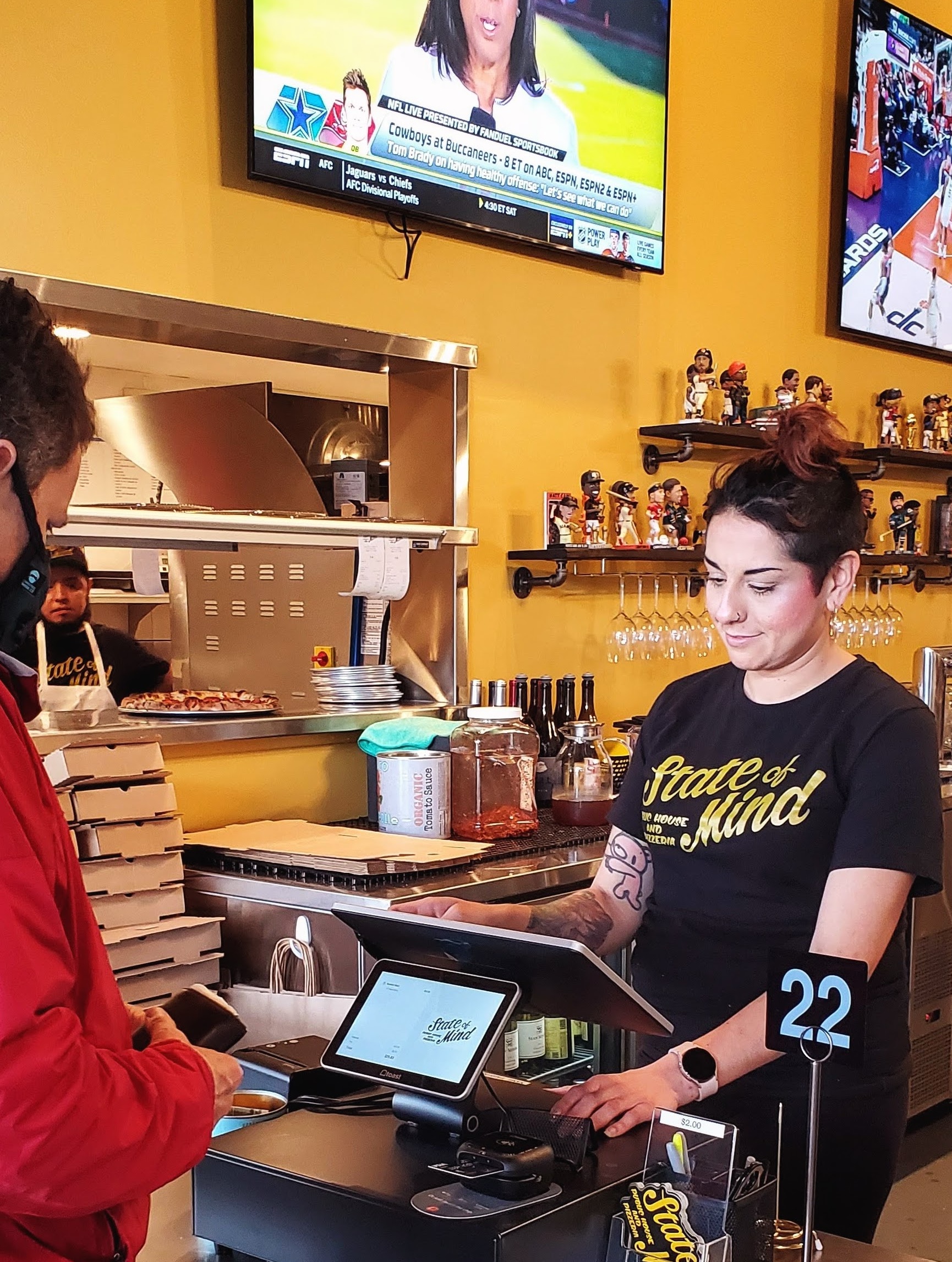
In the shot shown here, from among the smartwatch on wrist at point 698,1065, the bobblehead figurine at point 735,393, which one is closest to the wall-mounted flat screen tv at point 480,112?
the bobblehead figurine at point 735,393

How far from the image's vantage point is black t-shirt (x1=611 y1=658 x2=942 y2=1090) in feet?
6.06

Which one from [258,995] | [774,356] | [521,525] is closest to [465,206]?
[521,525]

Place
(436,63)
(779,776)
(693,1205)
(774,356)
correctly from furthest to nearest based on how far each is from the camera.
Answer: (774,356)
(436,63)
(779,776)
(693,1205)

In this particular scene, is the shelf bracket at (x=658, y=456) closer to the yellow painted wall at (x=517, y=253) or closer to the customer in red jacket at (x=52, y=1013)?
the yellow painted wall at (x=517, y=253)

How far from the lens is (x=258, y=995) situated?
278cm

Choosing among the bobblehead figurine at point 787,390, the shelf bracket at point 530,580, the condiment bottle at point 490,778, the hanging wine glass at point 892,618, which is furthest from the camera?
the hanging wine glass at point 892,618

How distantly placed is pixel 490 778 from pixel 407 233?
1358 millimetres

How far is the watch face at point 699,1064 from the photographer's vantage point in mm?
1439

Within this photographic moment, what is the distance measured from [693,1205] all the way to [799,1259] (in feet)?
0.88

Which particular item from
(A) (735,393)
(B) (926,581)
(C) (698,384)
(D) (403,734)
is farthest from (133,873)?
(B) (926,581)

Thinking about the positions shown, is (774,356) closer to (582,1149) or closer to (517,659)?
(517,659)

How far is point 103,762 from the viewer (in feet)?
8.71

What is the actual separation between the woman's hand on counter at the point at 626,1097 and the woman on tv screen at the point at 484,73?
2.48 m

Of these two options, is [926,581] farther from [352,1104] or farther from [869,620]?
[352,1104]
